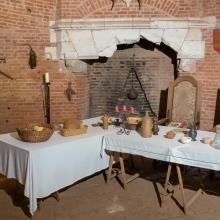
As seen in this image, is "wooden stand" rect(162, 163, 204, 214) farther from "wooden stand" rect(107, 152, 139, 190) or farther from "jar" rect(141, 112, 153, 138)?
"wooden stand" rect(107, 152, 139, 190)

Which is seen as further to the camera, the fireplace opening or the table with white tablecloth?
the fireplace opening

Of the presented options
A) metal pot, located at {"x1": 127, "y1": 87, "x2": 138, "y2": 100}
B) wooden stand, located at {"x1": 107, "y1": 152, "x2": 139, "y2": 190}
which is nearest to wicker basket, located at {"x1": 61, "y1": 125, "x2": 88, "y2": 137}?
wooden stand, located at {"x1": 107, "y1": 152, "x2": 139, "y2": 190}

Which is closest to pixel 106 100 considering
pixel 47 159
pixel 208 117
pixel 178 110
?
pixel 178 110

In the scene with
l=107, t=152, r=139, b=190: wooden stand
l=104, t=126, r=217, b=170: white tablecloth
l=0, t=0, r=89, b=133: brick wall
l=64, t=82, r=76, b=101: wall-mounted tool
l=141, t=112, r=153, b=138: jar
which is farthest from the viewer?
l=64, t=82, r=76, b=101: wall-mounted tool

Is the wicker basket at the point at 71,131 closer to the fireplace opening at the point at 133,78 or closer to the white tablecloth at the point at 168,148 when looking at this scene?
the white tablecloth at the point at 168,148

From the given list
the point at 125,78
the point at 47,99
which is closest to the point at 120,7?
the point at 125,78

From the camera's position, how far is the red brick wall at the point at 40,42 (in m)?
5.26

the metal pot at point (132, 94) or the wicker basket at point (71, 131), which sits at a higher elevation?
the metal pot at point (132, 94)

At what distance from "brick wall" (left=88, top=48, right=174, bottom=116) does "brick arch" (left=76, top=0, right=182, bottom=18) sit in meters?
0.81

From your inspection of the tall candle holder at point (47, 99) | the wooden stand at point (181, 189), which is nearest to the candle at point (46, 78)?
the tall candle holder at point (47, 99)

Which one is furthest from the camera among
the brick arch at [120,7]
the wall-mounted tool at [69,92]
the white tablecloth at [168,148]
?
the wall-mounted tool at [69,92]

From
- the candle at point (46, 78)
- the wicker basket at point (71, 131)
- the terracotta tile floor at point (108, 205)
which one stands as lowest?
the terracotta tile floor at point (108, 205)

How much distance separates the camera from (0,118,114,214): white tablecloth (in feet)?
10.8

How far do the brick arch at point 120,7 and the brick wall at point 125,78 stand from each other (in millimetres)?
808
